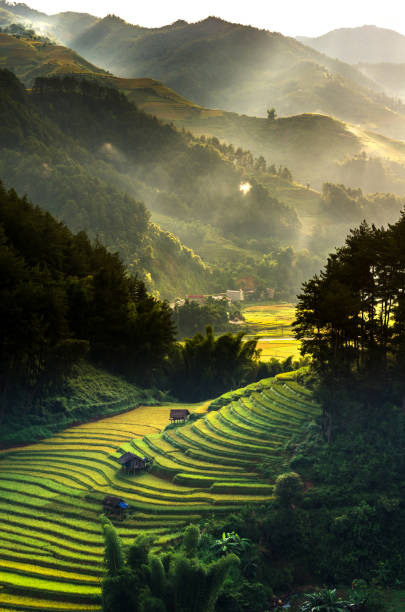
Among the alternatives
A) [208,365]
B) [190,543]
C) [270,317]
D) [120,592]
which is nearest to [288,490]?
[190,543]

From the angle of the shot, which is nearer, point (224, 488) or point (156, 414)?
point (224, 488)

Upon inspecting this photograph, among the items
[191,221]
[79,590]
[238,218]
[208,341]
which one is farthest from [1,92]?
[79,590]

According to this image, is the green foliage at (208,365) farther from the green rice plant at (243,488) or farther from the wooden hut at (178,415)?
the green rice plant at (243,488)

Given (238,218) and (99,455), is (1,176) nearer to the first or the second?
(238,218)

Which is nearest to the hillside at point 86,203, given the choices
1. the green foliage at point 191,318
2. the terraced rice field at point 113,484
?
the green foliage at point 191,318

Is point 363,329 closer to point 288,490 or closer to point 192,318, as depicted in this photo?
point 288,490

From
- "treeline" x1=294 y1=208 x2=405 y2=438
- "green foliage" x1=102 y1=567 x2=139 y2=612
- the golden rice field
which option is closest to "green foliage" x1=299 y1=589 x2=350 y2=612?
"green foliage" x1=102 y1=567 x2=139 y2=612
